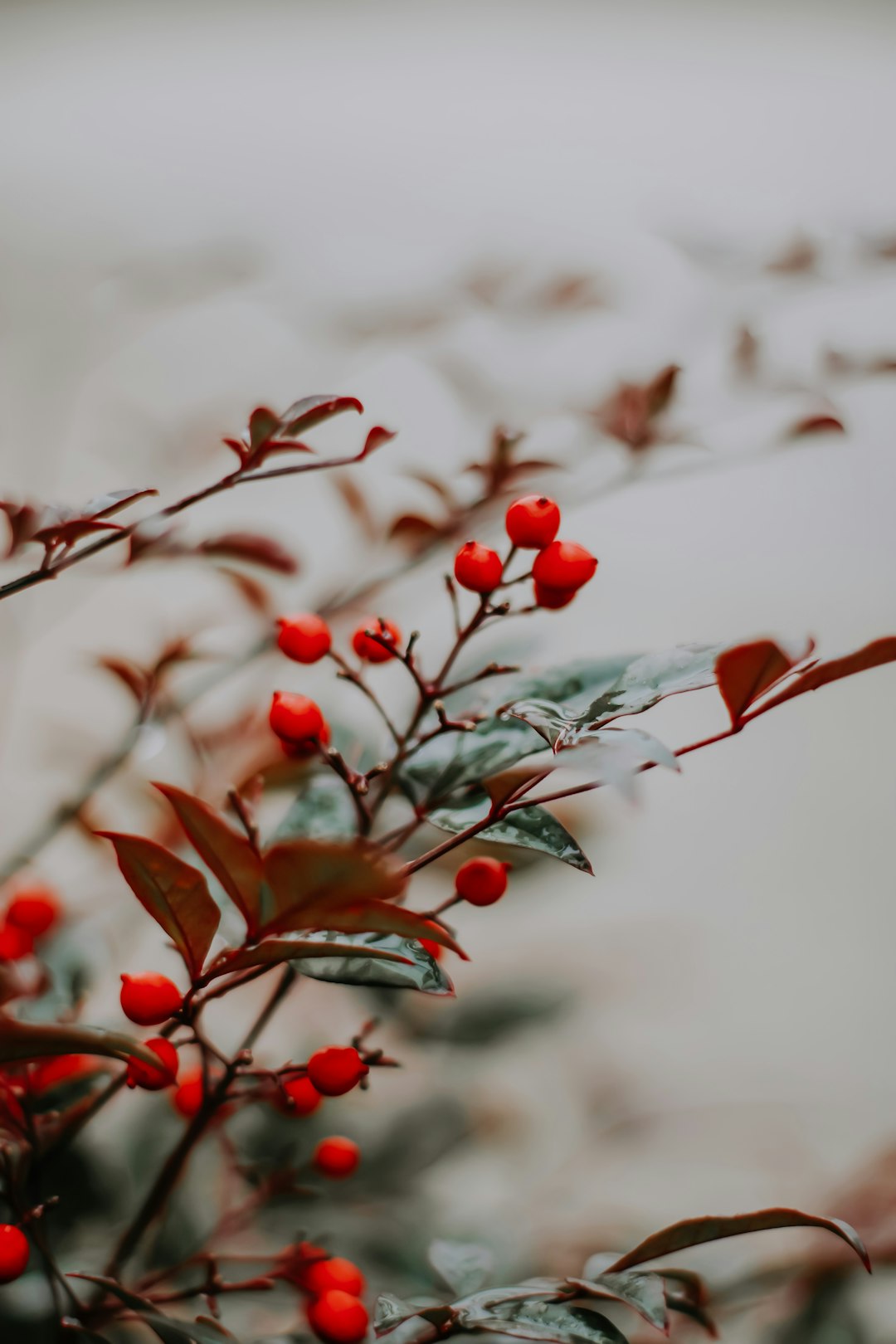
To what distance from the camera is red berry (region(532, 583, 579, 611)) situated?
0.35 m

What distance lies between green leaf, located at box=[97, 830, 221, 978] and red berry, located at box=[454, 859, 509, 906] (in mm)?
101

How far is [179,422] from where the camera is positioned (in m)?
1.00

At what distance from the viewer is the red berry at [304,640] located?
374 millimetres

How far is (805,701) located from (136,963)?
2.18ft

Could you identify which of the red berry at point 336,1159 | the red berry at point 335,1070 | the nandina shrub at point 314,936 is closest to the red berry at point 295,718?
the nandina shrub at point 314,936

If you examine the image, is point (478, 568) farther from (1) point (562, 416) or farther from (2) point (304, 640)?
(1) point (562, 416)

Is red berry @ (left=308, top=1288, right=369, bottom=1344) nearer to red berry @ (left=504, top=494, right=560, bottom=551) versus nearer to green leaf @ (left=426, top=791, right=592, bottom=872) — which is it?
green leaf @ (left=426, top=791, right=592, bottom=872)

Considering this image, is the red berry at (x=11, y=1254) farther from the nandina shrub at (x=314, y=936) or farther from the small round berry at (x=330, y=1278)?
the small round berry at (x=330, y=1278)

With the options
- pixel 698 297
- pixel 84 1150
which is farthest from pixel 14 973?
pixel 698 297

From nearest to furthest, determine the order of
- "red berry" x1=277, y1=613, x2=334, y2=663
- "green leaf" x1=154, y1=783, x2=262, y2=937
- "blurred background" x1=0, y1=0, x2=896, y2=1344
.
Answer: "green leaf" x1=154, y1=783, x2=262, y2=937, "red berry" x1=277, y1=613, x2=334, y2=663, "blurred background" x1=0, y1=0, x2=896, y2=1344

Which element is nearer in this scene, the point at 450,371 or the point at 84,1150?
the point at 84,1150

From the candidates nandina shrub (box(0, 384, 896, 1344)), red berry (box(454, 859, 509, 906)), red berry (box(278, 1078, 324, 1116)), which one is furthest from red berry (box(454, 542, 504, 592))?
red berry (box(278, 1078, 324, 1116))

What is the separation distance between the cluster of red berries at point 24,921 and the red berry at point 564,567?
0.30m

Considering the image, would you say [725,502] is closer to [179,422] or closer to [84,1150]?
[179,422]
